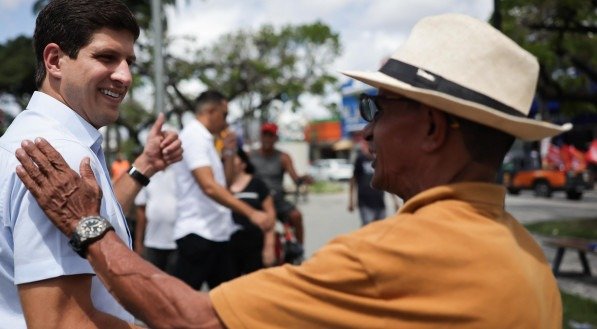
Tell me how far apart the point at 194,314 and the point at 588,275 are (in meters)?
9.19

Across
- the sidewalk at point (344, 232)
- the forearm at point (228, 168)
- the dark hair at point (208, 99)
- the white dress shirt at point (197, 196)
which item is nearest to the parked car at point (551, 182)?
the sidewalk at point (344, 232)

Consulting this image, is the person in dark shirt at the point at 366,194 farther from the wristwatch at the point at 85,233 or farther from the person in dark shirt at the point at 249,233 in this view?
the wristwatch at the point at 85,233

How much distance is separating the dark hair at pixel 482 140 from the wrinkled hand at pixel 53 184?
947 mm

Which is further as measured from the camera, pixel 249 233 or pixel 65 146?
pixel 249 233

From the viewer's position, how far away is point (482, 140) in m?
1.76

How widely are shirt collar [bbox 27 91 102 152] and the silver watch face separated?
1.18 ft

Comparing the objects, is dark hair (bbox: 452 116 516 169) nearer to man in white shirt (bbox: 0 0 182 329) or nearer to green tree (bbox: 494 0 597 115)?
man in white shirt (bbox: 0 0 182 329)

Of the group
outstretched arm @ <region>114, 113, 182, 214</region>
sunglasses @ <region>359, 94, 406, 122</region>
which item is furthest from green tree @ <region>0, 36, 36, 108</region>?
sunglasses @ <region>359, 94, 406, 122</region>

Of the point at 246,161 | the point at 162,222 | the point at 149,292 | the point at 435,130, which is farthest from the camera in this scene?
the point at 246,161

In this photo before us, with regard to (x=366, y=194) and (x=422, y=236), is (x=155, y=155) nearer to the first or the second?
(x=422, y=236)

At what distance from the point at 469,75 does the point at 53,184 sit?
105cm

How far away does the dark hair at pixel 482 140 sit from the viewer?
68.6 inches

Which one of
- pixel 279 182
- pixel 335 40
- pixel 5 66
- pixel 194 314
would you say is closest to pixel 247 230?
pixel 279 182

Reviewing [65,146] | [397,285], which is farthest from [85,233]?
Answer: [397,285]
